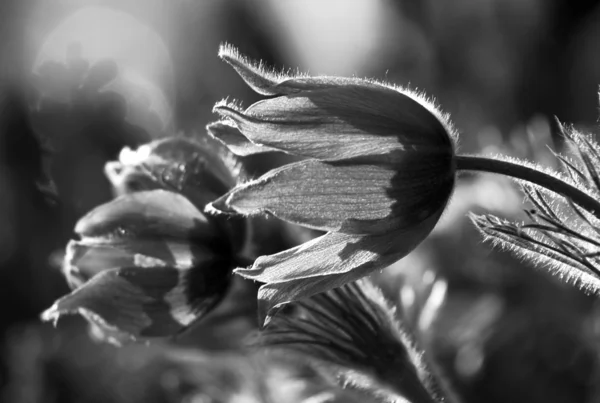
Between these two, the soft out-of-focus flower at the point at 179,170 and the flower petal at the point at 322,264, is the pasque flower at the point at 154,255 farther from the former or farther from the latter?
the flower petal at the point at 322,264

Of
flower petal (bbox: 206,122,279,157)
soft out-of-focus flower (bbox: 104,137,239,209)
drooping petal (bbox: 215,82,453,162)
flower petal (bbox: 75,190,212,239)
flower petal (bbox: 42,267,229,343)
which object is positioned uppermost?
drooping petal (bbox: 215,82,453,162)

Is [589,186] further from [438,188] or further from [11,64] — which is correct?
[11,64]

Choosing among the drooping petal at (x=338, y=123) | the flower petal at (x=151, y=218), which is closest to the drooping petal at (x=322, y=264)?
the drooping petal at (x=338, y=123)

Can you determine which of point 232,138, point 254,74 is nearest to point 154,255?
point 232,138

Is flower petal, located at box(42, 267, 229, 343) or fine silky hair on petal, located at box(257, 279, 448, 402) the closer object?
flower petal, located at box(42, 267, 229, 343)

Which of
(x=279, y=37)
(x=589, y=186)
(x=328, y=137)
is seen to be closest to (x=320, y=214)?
(x=328, y=137)

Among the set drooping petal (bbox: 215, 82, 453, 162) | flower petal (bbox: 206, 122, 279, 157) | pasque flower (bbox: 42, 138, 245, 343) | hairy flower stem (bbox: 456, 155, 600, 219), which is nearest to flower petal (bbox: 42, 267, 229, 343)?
pasque flower (bbox: 42, 138, 245, 343)

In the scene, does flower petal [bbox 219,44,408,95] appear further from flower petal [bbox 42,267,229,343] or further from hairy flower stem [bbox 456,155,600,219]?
flower petal [bbox 42,267,229,343]
